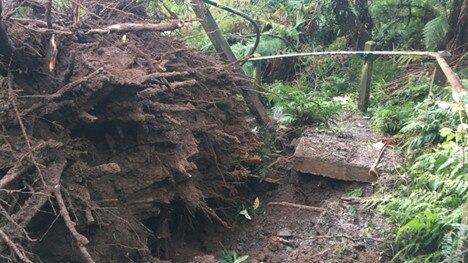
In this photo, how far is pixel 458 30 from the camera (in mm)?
7488

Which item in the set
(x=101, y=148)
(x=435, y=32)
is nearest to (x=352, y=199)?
(x=101, y=148)

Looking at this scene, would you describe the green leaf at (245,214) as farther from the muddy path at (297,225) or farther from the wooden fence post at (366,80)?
the wooden fence post at (366,80)

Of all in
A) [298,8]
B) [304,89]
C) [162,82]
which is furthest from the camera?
[298,8]

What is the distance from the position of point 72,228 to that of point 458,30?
6584mm

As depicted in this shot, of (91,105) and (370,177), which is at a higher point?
(91,105)

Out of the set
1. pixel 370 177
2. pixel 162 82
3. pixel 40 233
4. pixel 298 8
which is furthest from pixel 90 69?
pixel 298 8

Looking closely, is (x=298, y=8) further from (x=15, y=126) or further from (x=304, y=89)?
(x=15, y=126)

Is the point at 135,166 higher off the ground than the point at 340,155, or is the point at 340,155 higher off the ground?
the point at 135,166

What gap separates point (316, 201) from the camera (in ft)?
16.3

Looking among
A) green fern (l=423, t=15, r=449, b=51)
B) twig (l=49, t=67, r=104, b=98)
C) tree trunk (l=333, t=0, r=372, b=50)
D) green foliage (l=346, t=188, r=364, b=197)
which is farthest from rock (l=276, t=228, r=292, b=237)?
tree trunk (l=333, t=0, r=372, b=50)

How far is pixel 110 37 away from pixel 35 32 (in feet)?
2.30

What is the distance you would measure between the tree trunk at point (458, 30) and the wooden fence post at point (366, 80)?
1.80 meters

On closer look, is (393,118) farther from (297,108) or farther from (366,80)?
(297,108)

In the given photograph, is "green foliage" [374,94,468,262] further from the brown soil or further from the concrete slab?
the concrete slab
